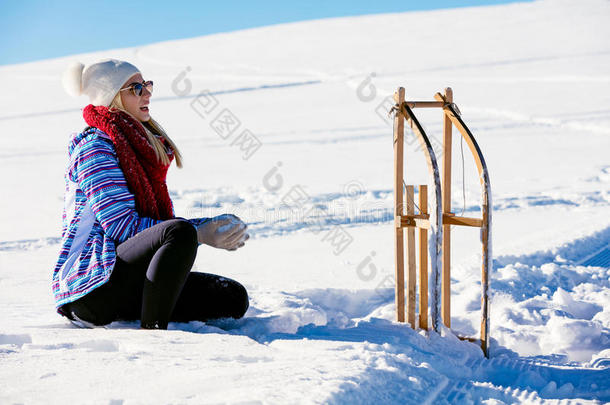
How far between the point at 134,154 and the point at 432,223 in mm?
1095

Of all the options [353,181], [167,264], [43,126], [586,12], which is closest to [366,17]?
[586,12]

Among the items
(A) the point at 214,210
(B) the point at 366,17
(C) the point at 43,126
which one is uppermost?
(B) the point at 366,17

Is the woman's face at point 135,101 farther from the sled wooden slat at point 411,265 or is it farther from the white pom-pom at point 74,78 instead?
the sled wooden slat at point 411,265

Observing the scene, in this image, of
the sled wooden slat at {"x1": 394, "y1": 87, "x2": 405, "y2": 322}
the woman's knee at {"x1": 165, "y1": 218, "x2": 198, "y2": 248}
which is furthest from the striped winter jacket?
the sled wooden slat at {"x1": 394, "y1": 87, "x2": 405, "y2": 322}

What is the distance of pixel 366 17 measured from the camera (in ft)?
110

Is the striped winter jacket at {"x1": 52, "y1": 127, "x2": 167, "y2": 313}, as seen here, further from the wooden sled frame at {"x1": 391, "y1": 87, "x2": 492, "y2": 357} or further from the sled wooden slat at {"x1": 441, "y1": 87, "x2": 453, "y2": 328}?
the sled wooden slat at {"x1": 441, "y1": 87, "x2": 453, "y2": 328}

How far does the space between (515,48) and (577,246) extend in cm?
1684

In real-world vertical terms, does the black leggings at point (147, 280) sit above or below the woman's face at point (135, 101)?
below

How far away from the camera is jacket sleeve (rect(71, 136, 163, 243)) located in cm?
218

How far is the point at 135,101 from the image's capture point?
2406mm

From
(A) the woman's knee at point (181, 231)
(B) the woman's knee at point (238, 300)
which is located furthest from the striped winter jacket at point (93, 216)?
(B) the woman's knee at point (238, 300)

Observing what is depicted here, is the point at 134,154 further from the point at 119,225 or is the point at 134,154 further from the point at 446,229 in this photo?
the point at 446,229

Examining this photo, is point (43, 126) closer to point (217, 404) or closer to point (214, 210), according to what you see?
point (214, 210)

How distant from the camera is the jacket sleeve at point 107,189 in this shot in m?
2.18
